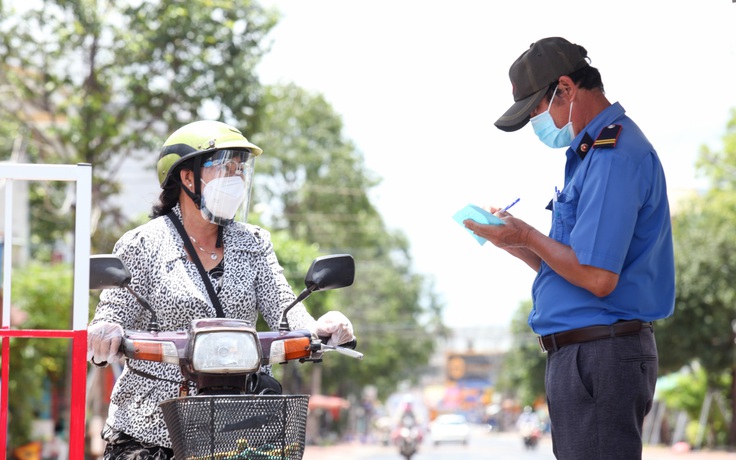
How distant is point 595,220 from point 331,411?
61901 mm

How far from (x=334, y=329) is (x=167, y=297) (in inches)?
20.5

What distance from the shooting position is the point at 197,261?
341 cm

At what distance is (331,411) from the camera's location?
64.1 meters

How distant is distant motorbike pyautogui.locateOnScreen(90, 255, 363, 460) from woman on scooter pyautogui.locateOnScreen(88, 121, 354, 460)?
0.49 feet

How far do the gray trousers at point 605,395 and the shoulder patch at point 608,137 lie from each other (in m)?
0.55

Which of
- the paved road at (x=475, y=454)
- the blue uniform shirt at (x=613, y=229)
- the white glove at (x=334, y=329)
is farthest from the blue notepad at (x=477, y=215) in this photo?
the paved road at (x=475, y=454)

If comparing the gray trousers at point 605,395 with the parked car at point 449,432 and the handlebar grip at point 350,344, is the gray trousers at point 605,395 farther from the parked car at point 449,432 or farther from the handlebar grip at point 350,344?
the parked car at point 449,432

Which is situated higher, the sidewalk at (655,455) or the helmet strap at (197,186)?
the helmet strap at (197,186)

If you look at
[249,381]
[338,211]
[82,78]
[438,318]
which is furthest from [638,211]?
[438,318]

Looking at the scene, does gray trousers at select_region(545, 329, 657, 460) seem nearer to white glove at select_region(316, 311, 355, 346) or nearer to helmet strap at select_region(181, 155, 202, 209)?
white glove at select_region(316, 311, 355, 346)

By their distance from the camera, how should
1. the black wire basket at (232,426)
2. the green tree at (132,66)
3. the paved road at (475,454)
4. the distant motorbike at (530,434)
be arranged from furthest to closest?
the distant motorbike at (530,434)
the paved road at (475,454)
the green tree at (132,66)
the black wire basket at (232,426)

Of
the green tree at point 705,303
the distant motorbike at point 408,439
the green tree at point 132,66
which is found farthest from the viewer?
the green tree at point 705,303

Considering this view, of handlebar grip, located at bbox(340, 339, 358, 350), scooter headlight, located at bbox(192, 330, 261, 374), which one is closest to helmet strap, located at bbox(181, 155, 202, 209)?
handlebar grip, located at bbox(340, 339, 358, 350)

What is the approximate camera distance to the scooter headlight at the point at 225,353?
2.67 metres
